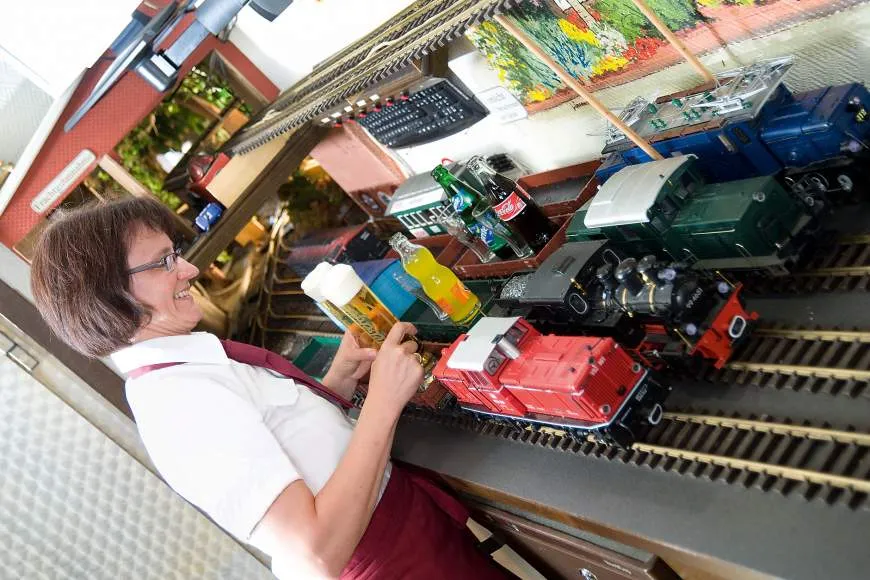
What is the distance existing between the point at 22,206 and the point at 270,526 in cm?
296

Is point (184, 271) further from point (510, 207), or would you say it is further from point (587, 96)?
point (587, 96)

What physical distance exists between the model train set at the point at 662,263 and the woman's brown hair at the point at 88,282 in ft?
3.37

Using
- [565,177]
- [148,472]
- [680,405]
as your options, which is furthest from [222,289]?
[680,405]

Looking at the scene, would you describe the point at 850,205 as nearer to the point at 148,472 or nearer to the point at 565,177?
the point at 565,177

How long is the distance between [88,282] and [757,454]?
1.90m

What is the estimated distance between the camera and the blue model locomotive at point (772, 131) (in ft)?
6.79

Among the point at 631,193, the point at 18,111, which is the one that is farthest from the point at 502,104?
the point at 18,111

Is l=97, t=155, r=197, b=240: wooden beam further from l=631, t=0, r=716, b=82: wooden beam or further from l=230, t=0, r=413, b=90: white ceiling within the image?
l=631, t=0, r=716, b=82: wooden beam

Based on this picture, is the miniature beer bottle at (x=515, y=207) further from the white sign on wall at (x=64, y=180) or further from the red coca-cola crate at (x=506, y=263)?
the white sign on wall at (x=64, y=180)

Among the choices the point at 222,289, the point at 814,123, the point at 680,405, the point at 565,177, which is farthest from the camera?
the point at 222,289

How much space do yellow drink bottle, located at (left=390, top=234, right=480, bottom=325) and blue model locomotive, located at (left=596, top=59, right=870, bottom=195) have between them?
94cm

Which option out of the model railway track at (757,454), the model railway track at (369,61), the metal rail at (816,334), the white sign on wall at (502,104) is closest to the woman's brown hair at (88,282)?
the model railway track at (369,61)

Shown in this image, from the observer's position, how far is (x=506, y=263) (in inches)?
118

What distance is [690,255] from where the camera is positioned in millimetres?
2318
